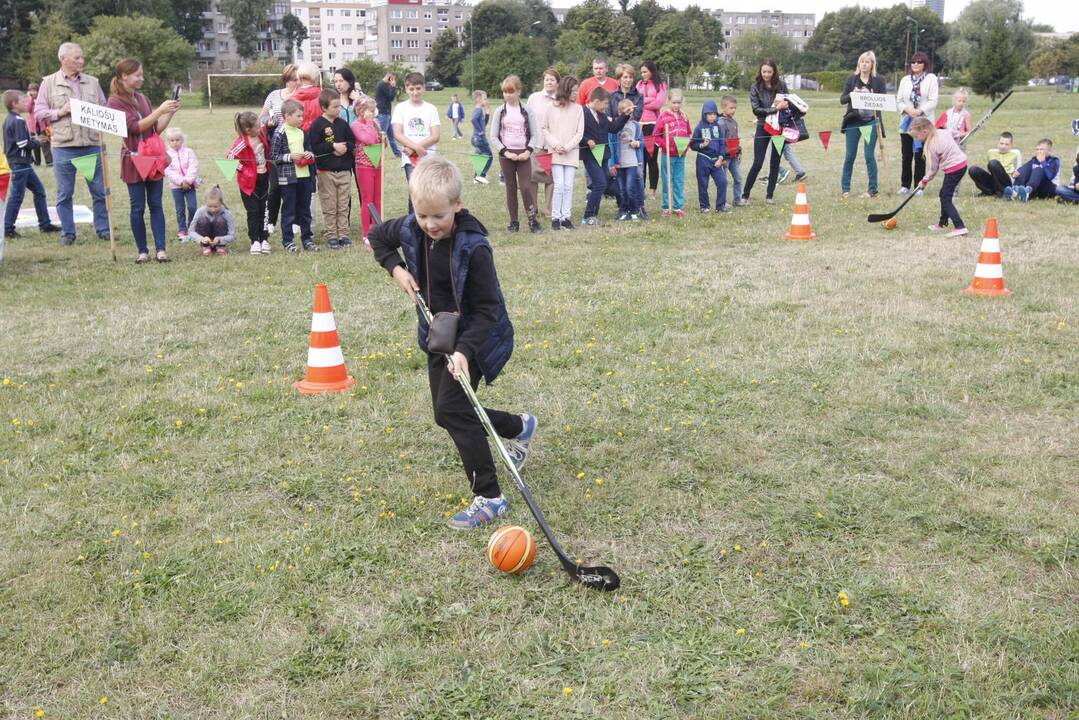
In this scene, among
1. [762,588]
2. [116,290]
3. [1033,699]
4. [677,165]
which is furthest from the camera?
[677,165]

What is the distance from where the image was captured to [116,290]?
28.9 feet

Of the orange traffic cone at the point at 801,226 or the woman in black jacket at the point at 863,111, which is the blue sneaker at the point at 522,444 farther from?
the woman in black jacket at the point at 863,111

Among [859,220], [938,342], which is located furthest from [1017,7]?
[938,342]

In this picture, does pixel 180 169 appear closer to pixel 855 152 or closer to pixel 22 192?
pixel 22 192

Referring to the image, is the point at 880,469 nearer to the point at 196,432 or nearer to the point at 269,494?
the point at 269,494

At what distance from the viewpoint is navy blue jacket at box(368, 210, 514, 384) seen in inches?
158

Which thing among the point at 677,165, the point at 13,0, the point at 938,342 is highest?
the point at 13,0

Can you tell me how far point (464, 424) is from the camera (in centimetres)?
→ 425

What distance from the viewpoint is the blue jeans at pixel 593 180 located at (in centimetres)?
1212

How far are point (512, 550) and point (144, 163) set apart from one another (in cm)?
761

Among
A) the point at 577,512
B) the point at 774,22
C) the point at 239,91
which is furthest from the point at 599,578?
the point at 774,22

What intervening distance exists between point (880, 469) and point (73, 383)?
5124mm

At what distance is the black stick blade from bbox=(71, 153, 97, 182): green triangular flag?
29.4 ft

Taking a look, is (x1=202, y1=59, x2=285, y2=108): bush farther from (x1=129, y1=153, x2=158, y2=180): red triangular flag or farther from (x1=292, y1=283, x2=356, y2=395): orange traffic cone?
(x1=292, y1=283, x2=356, y2=395): orange traffic cone
